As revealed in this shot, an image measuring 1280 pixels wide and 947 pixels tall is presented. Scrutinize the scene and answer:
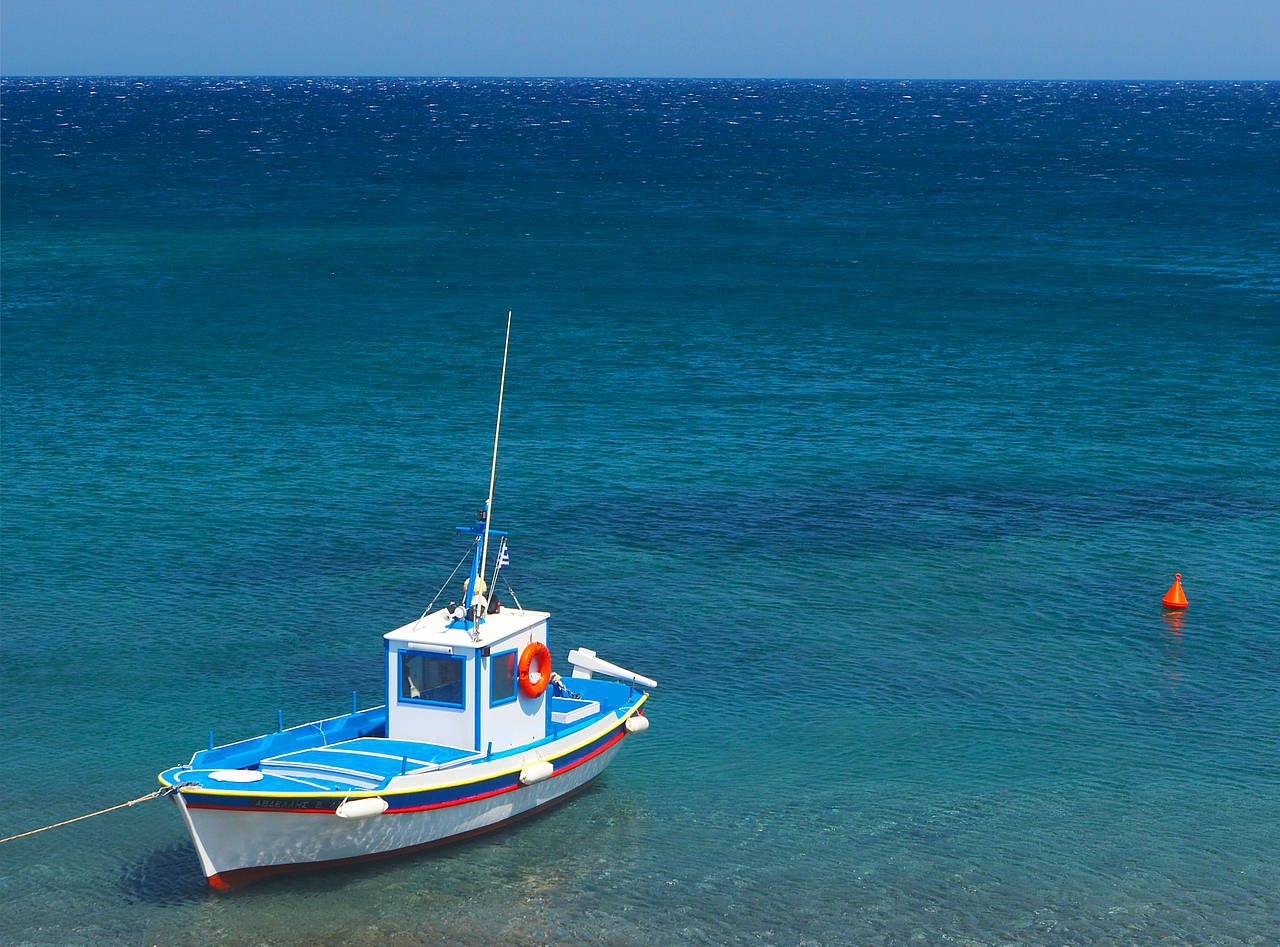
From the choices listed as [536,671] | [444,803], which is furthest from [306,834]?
[536,671]

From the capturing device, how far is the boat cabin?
75.0ft

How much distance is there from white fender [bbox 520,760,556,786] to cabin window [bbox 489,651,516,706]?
1.08 meters

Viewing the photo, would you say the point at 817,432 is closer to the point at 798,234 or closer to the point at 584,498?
the point at 584,498

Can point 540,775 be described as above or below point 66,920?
above

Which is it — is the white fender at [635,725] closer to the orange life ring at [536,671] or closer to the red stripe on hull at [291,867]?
the orange life ring at [536,671]

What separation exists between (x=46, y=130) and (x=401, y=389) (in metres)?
158

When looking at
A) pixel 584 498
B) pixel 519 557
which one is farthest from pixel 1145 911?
pixel 584 498

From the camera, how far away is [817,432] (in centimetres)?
4856

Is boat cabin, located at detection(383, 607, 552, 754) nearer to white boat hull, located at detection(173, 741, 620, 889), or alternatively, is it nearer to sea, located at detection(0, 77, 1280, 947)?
white boat hull, located at detection(173, 741, 620, 889)

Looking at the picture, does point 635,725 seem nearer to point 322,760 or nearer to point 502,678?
point 502,678

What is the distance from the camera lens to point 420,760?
73.3 ft

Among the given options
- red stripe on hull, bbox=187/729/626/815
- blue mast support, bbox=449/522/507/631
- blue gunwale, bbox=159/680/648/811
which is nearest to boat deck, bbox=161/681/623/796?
blue gunwale, bbox=159/680/648/811

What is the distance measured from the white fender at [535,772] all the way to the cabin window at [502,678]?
3.56 feet

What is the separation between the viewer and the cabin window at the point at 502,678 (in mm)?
23047
